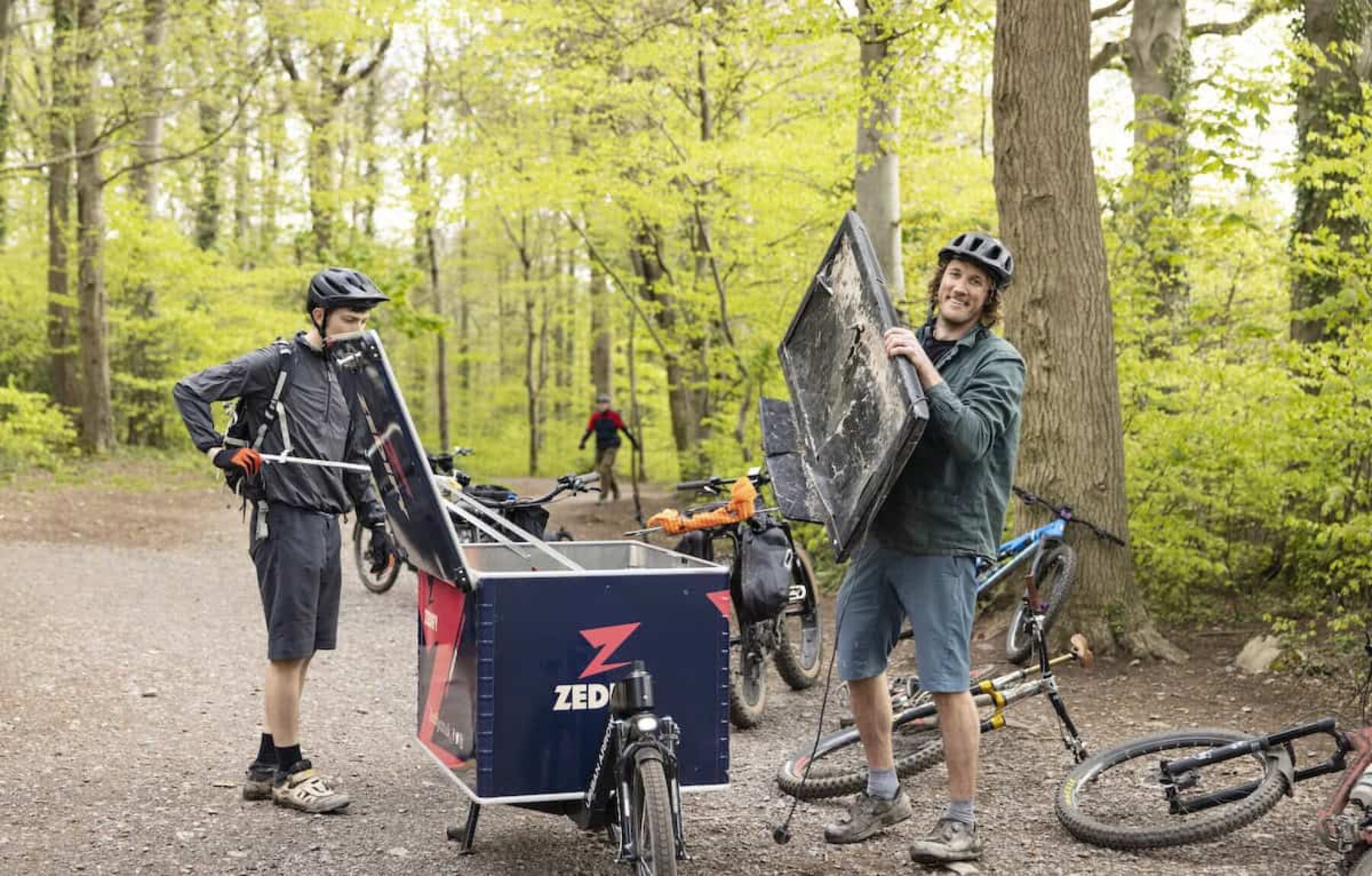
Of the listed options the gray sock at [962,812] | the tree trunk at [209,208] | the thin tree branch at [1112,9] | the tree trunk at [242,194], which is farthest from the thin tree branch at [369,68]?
the gray sock at [962,812]

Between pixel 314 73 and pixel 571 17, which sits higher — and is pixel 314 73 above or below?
above

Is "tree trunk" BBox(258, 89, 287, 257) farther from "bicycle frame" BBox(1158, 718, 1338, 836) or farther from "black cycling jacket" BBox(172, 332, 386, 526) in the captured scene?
"bicycle frame" BBox(1158, 718, 1338, 836)

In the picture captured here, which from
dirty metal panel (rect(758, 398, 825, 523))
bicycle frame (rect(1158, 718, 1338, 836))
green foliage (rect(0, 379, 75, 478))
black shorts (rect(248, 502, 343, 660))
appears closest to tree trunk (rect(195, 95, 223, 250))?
green foliage (rect(0, 379, 75, 478))

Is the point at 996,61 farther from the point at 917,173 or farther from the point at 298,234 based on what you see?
the point at 298,234

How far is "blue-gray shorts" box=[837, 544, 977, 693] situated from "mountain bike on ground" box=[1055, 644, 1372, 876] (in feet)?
3.12

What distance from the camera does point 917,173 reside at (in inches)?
572

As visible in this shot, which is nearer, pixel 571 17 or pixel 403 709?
pixel 403 709

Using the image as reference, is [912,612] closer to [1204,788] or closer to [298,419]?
[1204,788]

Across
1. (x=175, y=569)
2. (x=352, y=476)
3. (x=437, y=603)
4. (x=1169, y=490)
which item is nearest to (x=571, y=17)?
(x=175, y=569)

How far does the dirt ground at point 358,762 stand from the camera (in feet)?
14.5

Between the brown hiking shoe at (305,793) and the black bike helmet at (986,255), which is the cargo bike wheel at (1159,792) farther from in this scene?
the brown hiking shoe at (305,793)

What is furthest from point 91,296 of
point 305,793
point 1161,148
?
point 305,793

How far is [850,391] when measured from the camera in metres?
4.30

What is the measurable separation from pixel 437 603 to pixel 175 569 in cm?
901
